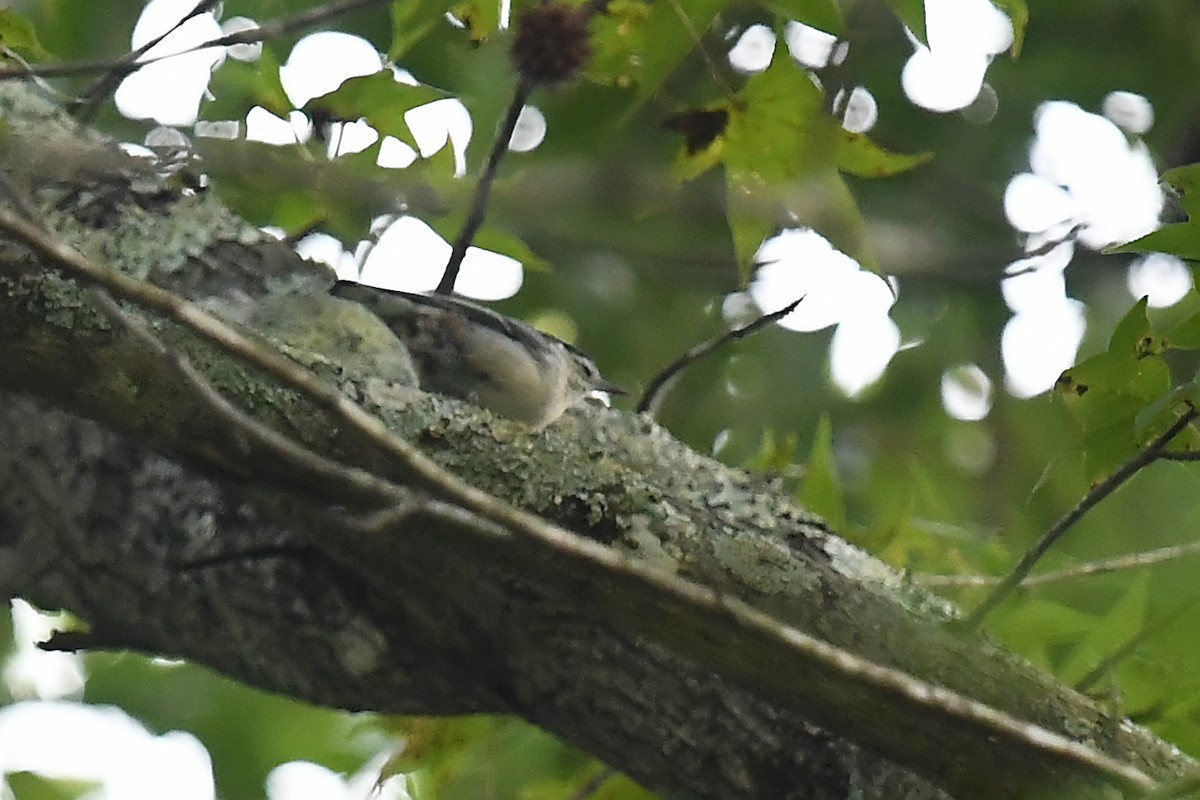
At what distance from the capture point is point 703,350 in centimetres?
139

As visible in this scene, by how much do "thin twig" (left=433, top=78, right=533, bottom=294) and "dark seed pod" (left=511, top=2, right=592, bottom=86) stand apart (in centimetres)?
2

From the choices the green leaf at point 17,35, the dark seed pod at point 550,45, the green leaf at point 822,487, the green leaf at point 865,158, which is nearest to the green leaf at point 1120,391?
the green leaf at point 865,158

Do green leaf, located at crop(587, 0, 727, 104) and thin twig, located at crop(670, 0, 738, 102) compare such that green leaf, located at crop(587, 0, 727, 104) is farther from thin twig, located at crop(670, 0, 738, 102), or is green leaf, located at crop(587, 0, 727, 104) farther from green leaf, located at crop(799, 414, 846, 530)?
green leaf, located at crop(799, 414, 846, 530)

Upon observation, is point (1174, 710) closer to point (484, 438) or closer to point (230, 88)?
point (484, 438)

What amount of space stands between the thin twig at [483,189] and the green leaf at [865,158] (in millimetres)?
318

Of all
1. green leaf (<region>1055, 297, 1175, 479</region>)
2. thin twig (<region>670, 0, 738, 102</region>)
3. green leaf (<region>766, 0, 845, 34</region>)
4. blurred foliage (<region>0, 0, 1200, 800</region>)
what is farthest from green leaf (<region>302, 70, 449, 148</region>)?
green leaf (<region>1055, 297, 1175, 479</region>)

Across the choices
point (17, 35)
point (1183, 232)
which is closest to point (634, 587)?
point (1183, 232)

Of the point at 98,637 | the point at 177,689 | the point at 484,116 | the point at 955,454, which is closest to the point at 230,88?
the point at 484,116

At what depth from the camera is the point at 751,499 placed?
1196mm

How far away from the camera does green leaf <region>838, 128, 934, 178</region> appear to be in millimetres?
1293

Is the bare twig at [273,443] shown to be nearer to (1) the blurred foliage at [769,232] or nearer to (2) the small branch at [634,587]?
(2) the small branch at [634,587]

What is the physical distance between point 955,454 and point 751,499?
5.69 ft

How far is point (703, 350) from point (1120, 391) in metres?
0.45

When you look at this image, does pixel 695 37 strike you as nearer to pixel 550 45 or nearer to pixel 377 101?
pixel 550 45
